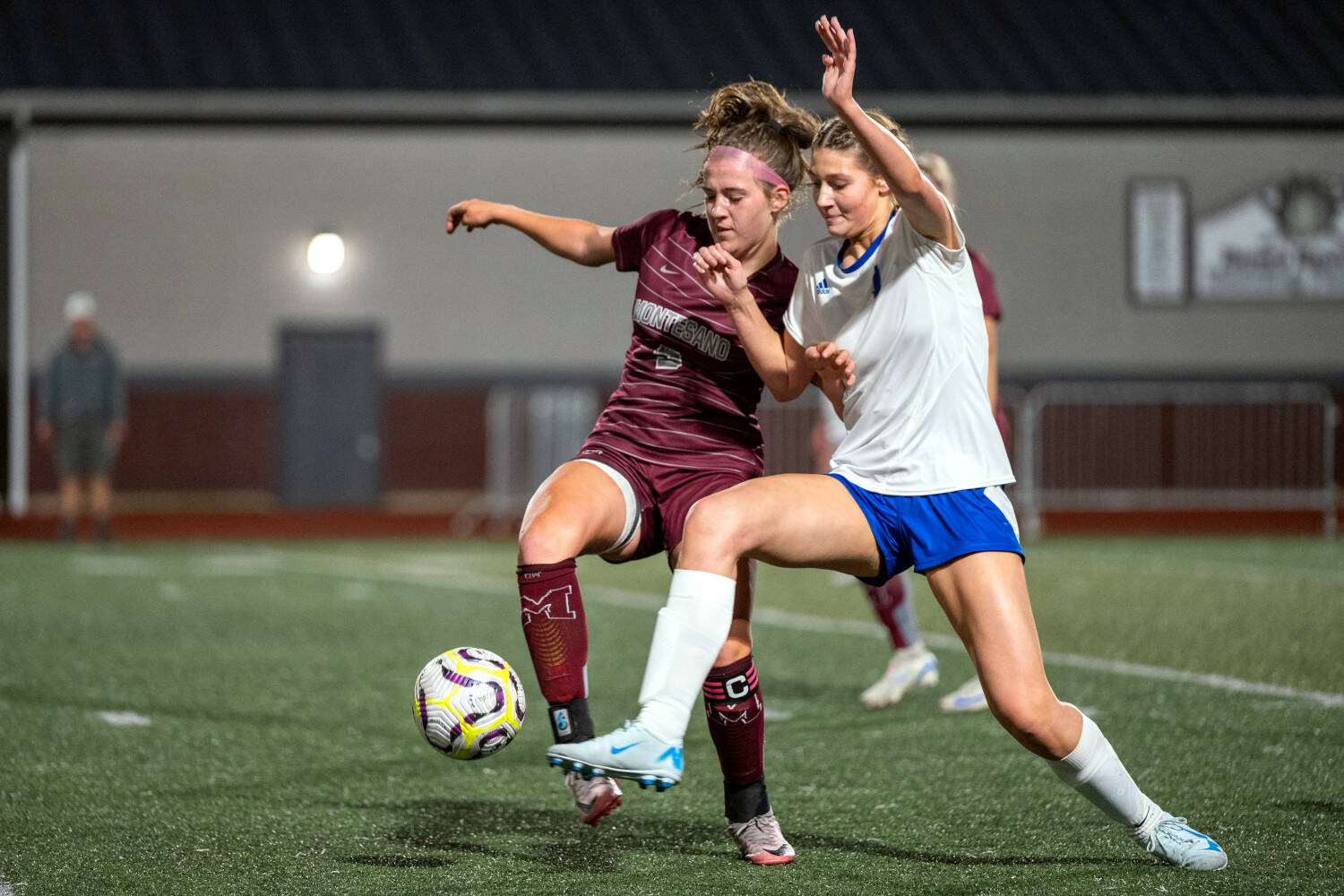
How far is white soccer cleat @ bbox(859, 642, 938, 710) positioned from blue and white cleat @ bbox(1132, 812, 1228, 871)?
2.61 m

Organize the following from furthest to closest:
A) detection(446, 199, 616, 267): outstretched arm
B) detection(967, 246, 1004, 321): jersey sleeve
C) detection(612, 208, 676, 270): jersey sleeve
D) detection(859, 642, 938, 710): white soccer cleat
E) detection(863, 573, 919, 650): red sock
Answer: detection(863, 573, 919, 650): red sock → detection(859, 642, 938, 710): white soccer cleat → detection(967, 246, 1004, 321): jersey sleeve → detection(446, 199, 616, 267): outstretched arm → detection(612, 208, 676, 270): jersey sleeve

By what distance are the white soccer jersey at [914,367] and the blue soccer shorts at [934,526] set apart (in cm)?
3

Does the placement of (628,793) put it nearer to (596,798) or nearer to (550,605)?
(596,798)

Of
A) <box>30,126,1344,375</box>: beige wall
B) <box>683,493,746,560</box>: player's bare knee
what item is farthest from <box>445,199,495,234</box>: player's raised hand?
<box>30,126,1344,375</box>: beige wall

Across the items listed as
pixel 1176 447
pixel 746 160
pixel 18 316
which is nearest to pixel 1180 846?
pixel 746 160

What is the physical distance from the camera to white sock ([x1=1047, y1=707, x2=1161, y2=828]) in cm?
380

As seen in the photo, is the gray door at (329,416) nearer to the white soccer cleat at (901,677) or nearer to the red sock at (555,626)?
the white soccer cleat at (901,677)

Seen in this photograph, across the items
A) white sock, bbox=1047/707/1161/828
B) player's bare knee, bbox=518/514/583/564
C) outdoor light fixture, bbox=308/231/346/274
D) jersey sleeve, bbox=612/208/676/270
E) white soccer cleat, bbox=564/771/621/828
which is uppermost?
outdoor light fixture, bbox=308/231/346/274

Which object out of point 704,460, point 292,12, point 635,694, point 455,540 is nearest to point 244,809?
point 704,460

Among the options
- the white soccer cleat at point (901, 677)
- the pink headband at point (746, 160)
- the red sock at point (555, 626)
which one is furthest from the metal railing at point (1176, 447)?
the red sock at point (555, 626)

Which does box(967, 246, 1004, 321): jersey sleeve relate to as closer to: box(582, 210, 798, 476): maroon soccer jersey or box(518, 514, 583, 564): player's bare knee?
box(582, 210, 798, 476): maroon soccer jersey

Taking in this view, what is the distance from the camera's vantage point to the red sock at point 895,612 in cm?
676

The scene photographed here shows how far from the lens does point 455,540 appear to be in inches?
655

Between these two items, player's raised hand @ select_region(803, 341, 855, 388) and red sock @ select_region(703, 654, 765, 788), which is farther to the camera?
red sock @ select_region(703, 654, 765, 788)
